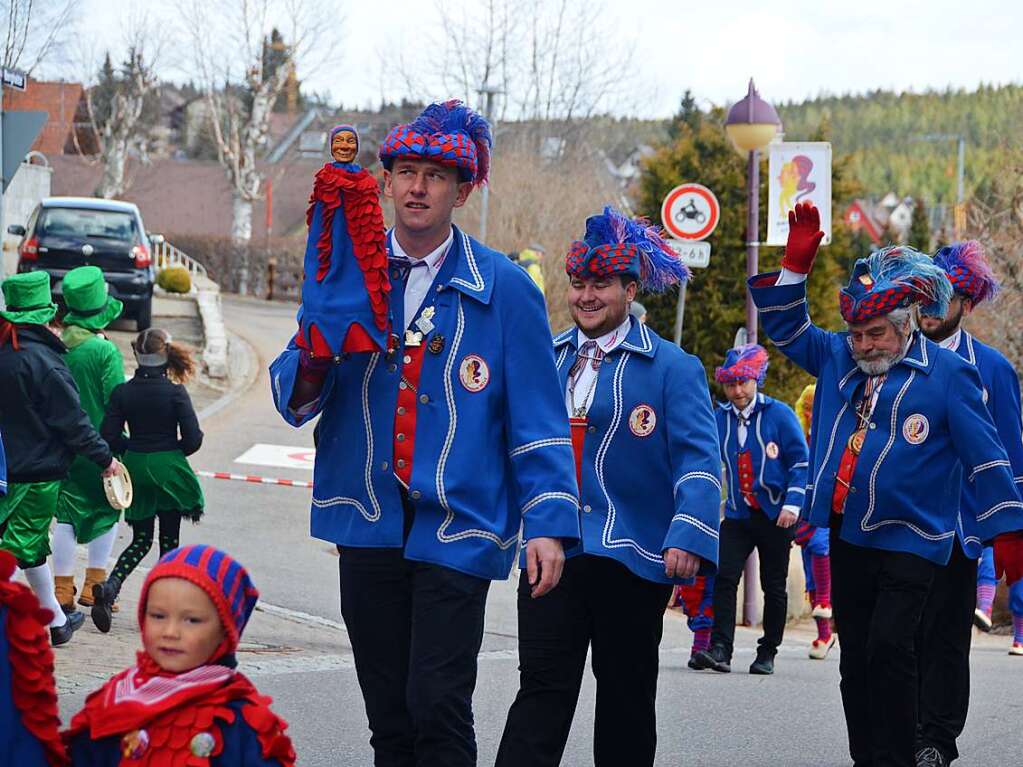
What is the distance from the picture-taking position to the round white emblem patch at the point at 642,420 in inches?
229

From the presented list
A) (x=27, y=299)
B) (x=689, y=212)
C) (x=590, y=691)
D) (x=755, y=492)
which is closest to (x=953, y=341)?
(x=590, y=691)

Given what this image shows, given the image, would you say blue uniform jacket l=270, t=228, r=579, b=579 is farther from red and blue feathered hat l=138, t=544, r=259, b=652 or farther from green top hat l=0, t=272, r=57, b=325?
green top hat l=0, t=272, r=57, b=325

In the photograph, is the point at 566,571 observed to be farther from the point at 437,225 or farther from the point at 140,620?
the point at 140,620

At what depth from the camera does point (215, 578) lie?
3.51 metres

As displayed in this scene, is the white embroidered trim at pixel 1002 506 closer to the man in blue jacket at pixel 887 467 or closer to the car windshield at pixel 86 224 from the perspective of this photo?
the man in blue jacket at pixel 887 467

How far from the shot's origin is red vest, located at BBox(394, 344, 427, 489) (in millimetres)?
4574

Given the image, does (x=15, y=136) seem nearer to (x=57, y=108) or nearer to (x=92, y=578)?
(x=92, y=578)

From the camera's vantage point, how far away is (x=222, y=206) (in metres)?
85.5

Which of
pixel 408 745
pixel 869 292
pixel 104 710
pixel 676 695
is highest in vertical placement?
pixel 869 292

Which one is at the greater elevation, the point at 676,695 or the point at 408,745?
the point at 408,745

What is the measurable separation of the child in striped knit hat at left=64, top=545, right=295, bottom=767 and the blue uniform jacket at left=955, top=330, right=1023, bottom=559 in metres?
4.08

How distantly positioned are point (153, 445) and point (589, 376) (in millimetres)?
4695

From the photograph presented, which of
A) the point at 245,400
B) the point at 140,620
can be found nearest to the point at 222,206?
the point at 245,400

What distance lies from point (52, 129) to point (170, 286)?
42.8 metres
